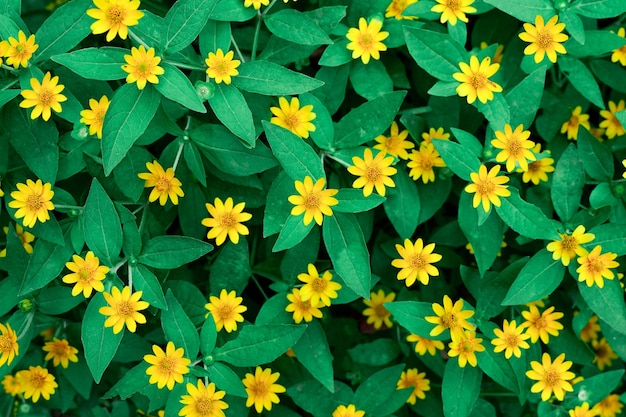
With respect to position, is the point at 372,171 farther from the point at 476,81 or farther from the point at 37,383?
the point at 37,383

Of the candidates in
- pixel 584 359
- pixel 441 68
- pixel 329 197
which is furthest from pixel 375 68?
pixel 584 359

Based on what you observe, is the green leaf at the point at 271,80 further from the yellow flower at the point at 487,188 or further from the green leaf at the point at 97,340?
the green leaf at the point at 97,340

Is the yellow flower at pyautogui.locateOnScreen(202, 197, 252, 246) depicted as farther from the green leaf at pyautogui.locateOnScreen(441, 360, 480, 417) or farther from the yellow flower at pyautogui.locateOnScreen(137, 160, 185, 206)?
the green leaf at pyautogui.locateOnScreen(441, 360, 480, 417)

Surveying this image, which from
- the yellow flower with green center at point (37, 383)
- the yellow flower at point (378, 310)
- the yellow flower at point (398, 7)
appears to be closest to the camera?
the yellow flower at point (398, 7)

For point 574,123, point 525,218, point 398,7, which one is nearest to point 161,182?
point 398,7

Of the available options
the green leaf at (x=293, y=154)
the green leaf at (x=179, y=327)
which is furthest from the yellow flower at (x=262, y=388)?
the green leaf at (x=293, y=154)

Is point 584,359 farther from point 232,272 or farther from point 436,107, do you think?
point 232,272
